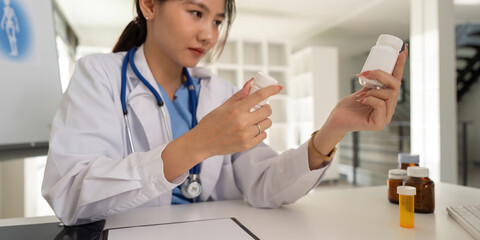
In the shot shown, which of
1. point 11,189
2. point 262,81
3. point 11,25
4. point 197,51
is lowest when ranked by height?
point 11,189

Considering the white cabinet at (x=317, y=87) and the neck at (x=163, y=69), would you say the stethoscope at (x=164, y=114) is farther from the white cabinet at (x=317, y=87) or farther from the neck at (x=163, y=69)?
the white cabinet at (x=317, y=87)

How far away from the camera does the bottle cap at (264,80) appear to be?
2.02ft

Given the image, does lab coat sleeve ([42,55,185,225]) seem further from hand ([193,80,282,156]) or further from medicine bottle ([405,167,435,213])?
medicine bottle ([405,167,435,213])

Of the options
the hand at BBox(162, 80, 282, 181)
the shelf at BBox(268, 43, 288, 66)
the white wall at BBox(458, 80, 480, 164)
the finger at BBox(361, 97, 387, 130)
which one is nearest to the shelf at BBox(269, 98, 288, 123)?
the shelf at BBox(268, 43, 288, 66)

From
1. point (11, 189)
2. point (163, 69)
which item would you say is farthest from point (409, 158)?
point (11, 189)

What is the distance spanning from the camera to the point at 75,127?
79cm

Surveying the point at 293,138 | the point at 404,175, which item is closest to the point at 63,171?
the point at 404,175

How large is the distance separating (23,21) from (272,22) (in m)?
4.62

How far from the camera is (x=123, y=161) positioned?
0.71 m

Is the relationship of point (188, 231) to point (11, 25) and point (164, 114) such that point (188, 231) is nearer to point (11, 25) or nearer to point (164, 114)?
point (164, 114)

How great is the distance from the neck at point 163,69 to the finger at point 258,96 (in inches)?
21.3

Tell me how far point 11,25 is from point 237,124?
85cm

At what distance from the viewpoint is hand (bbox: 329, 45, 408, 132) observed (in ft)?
2.03

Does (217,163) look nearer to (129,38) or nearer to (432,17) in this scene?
(129,38)
